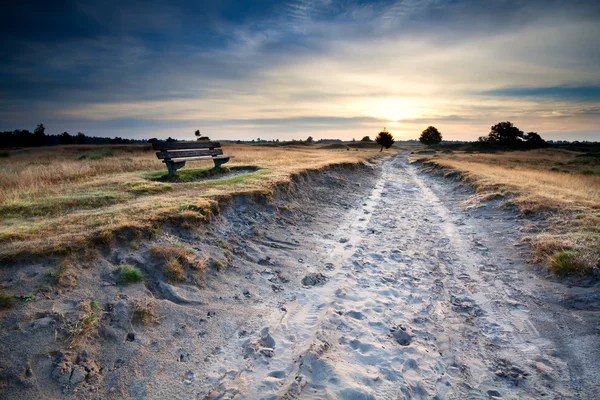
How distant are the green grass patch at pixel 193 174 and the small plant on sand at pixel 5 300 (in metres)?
9.20

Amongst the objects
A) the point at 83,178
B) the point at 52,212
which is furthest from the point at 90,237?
the point at 83,178

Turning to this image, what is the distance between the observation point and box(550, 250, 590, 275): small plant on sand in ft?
19.8

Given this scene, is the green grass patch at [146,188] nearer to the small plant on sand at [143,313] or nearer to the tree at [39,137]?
the small plant on sand at [143,313]

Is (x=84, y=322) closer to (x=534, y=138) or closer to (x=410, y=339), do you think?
(x=410, y=339)

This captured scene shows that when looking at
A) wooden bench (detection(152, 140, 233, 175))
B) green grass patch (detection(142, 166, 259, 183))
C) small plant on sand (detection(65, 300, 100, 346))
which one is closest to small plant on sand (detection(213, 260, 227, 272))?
small plant on sand (detection(65, 300, 100, 346))

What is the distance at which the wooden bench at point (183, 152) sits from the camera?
13.7m

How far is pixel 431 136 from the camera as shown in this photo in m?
104

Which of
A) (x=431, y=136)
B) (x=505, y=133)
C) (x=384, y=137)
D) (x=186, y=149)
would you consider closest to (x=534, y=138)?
(x=505, y=133)

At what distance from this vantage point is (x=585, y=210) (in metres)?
9.36

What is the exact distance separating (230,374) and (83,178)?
12.5m

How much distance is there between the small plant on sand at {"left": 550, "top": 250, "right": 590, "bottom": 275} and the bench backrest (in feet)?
44.8

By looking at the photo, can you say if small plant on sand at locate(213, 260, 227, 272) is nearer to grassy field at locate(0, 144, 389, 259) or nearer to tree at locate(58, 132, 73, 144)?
grassy field at locate(0, 144, 389, 259)

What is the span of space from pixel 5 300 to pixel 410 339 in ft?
18.7

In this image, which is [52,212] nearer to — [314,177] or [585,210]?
[314,177]
